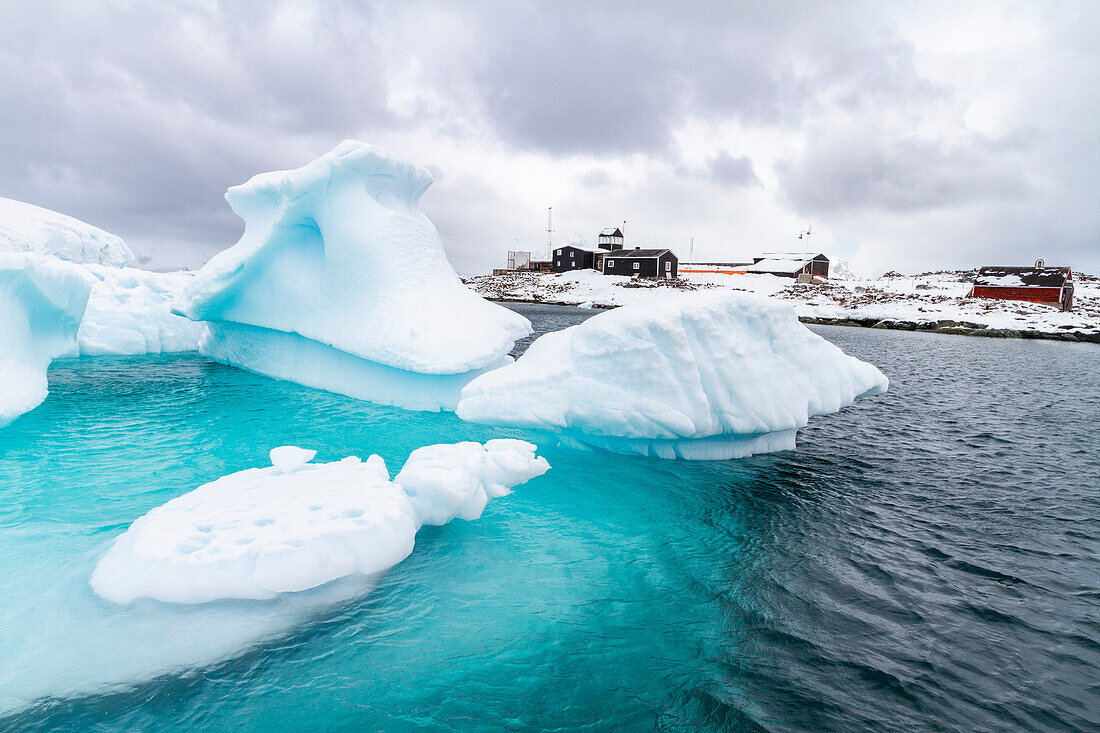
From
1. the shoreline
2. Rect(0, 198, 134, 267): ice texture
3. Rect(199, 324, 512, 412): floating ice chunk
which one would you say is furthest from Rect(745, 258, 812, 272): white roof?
Rect(0, 198, 134, 267): ice texture

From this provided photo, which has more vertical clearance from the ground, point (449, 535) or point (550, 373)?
point (550, 373)

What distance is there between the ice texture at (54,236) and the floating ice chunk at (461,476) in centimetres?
3346

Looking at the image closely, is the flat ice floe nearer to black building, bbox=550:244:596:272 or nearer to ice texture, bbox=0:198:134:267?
ice texture, bbox=0:198:134:267

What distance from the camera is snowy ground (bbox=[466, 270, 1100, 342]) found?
43.4 metres

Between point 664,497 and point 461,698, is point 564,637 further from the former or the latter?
point 664,497

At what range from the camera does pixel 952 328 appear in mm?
44250

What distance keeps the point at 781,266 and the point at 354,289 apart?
7448 cm

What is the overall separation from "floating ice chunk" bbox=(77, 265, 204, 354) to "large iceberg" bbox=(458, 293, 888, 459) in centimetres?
1784

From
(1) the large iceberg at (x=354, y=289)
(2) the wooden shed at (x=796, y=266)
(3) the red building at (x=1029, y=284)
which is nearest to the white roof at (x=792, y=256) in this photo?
(2) the wooden shed at (x=796, y=266)

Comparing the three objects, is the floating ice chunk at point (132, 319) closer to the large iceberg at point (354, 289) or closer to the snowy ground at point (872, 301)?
the large iceberg at point (354, 289)

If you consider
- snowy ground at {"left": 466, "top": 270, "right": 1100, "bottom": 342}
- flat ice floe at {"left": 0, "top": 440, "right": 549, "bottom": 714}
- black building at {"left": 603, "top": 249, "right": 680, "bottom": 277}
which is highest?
black building at {"left": 603, "top": 249, "right": 680, "bottom": 277}

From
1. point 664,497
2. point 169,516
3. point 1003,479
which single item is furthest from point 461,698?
point 1003,479

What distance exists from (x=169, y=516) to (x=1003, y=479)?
13.1 metres

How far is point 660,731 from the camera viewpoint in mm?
3838
